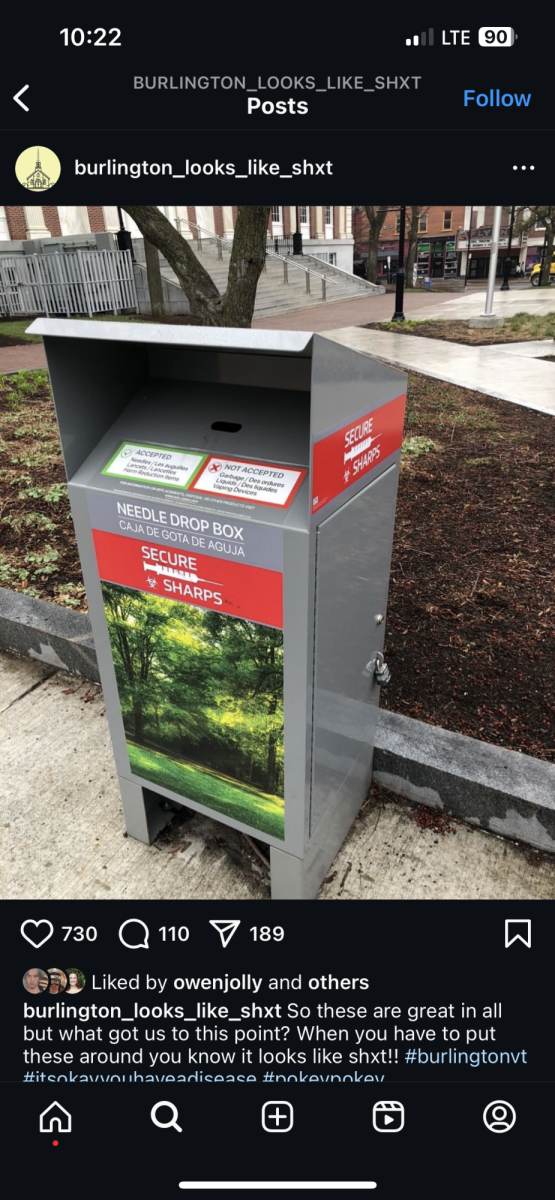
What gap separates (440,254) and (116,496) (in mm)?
65824

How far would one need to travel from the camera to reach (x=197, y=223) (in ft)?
97.1

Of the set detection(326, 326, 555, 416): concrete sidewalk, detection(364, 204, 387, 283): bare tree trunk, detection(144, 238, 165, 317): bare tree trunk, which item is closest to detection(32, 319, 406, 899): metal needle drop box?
detection(326, 326, 555, 416): concrete sidewalk

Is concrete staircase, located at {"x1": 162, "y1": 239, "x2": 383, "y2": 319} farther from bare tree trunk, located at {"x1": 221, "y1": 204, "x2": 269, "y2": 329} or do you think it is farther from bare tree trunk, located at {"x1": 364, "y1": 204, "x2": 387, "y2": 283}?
bare tree trunk, located at {"x1": 221, "y1": 204, "x2": 269, "y2": 329}

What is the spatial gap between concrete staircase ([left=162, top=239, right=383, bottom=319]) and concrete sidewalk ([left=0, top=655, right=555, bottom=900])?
2048cm

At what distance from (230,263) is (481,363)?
22.3 feet

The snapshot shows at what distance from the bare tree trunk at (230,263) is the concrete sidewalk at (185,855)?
402 centimetres

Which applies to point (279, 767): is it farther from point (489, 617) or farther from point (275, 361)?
point (489, 617)

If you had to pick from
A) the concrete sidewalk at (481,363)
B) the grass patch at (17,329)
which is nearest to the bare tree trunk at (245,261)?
the concrete sidewalk at (481,363)

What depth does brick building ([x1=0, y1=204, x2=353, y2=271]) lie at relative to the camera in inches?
945

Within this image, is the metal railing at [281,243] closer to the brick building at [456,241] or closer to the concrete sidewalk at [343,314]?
the concrete sidewalk at [343,314]
